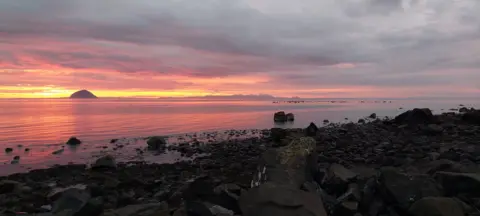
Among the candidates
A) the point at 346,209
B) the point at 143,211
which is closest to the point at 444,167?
the point at 346,209

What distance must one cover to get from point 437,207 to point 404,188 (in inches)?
42.5

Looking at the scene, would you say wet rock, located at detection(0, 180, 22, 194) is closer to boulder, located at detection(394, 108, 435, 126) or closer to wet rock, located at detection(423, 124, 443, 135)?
wet rock, located at detection(423, 124, 443, 135)

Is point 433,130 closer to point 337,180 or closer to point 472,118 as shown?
point 472,118

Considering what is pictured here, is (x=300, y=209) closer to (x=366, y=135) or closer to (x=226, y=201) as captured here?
(x=226, y=201)

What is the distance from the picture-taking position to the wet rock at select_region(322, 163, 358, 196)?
28.9 feet

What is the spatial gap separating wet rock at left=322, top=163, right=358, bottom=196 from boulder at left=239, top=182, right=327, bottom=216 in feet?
8.20

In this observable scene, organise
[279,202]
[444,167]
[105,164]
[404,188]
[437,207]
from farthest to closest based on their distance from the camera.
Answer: [105,164] → [444,167] → [404,188] → [437,207] → [279,202]

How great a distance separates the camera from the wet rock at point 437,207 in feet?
21.2

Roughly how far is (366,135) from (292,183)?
19213 mm

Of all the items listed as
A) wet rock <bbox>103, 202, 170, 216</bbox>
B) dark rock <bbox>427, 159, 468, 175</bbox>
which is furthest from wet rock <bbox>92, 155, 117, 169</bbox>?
dark rock <bbox>427, 159, 468, 175</bbox>

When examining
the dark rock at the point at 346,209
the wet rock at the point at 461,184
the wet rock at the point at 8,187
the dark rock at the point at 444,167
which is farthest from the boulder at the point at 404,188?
the wet rock at the point at 8,187

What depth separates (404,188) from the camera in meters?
7.58

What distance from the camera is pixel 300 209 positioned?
20.2 ft

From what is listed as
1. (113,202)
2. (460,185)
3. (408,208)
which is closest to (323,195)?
(408,208)
